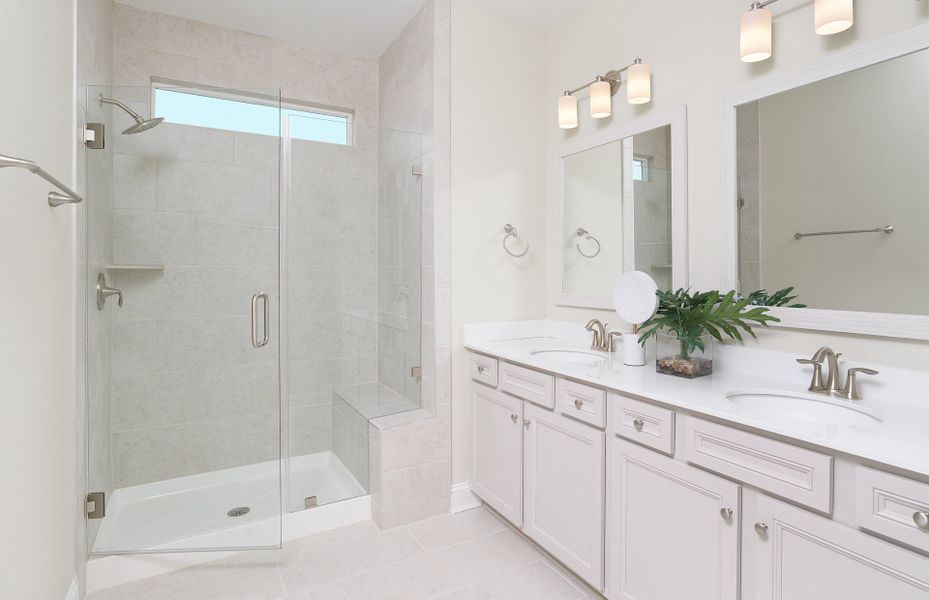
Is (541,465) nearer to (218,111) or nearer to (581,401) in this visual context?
(581,401)

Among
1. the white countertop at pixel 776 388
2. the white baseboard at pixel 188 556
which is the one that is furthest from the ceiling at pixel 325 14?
the white baseboard at pixel 188 556

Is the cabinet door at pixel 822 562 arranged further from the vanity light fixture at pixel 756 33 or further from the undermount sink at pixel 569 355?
the vanity light fixture at pixel 756 33

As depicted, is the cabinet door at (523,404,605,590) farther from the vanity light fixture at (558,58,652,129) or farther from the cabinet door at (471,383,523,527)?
the vanity light fixture at (558,58,652,129)

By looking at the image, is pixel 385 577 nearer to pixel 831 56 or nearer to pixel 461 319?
pixel 461 319

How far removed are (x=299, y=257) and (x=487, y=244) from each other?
1.01 m

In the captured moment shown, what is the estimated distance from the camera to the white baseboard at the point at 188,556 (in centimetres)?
196

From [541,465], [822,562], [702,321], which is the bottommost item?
[541,465]

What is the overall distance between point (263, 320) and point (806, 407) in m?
2.15

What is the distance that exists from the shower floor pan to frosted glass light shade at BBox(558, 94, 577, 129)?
2288 mm

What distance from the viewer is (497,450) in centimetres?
239

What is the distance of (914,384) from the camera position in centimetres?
141

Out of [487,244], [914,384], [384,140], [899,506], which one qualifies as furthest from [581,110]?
[899,506]

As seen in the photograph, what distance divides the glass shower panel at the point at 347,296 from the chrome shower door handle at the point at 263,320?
0.54 ft

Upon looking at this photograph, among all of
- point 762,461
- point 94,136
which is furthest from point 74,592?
point 762,461
